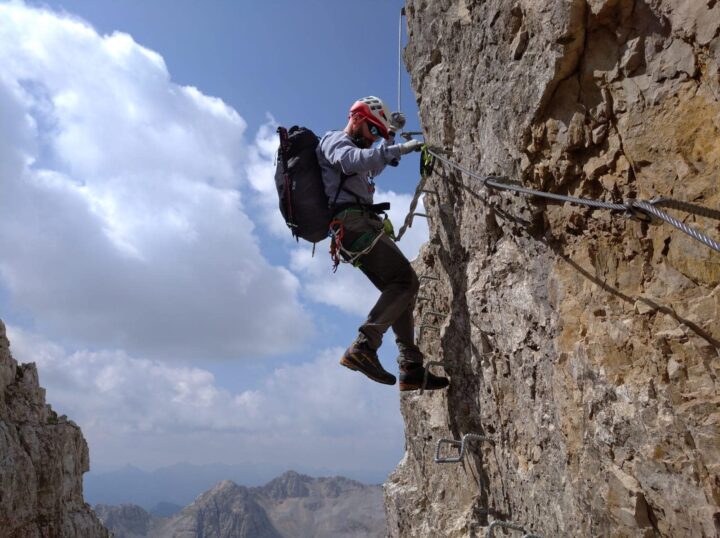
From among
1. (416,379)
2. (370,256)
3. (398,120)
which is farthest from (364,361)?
(398,120)

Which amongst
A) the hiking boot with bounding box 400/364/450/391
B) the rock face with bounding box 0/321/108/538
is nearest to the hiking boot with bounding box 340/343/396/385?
the hiking boot with bounding box 400/364/450/391

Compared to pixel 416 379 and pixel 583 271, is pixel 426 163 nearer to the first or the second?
pixel 416 379

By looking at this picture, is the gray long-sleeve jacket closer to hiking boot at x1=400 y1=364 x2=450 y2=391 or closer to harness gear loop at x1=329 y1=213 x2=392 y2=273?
Answer: harness gear loop at x1=329 y1=213 x2=392 y2=273

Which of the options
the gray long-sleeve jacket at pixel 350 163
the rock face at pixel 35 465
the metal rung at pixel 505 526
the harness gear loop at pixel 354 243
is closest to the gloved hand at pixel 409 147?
the gray long-sleeve jacket at pixel 350 163

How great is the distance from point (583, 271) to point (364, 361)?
299 centimetres

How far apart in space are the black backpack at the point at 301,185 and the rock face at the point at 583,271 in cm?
164

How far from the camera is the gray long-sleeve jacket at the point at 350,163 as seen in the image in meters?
6.51

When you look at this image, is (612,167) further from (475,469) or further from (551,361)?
(475,469)

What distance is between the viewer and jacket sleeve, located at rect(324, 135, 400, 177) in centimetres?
646

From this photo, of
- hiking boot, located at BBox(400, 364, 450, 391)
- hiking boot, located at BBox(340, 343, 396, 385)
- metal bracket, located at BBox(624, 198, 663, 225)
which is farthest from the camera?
hiking boot, located at BBox(400, 364, 450, 391)

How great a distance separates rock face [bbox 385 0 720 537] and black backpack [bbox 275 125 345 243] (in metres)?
1.64

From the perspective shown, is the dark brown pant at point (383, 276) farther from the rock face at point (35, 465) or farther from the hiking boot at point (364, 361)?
the rock face at point (35, 465)

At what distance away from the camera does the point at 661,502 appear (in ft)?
13.2

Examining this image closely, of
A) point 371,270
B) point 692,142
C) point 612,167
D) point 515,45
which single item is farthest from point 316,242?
point 692,142
